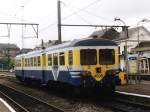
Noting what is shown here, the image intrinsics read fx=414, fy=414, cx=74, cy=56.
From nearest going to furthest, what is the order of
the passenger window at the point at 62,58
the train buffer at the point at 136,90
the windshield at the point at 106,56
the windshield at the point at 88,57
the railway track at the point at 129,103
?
1. the railway track at the point at 129,103
2. the windshield at the point at 88,57
3. the windshield at the point at 106,56
4. the train buffer at the point at 136,90
5. the passenger window at the point at 62,58

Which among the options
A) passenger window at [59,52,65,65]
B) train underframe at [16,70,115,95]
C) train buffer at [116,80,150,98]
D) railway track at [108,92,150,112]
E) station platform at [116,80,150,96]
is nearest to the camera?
railway track at [108,92,150,112]

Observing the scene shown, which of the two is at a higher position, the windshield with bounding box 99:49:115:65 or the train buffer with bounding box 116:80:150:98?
the windshield with bounding box 99:49:115:65

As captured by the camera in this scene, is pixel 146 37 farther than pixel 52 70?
Yes

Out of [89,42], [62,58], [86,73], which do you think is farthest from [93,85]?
[62,58]

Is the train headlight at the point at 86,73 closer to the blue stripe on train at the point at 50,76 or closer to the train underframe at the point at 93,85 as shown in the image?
the train underframe at the point at 93,85

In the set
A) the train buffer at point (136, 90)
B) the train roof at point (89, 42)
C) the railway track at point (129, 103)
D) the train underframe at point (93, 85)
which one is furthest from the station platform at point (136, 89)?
the train roof at point (89, 42)

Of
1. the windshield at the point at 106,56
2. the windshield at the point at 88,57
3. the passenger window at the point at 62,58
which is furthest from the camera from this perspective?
the passenger window at the point at 62,58

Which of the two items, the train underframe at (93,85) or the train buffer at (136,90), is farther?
the train buffer at (136,90)

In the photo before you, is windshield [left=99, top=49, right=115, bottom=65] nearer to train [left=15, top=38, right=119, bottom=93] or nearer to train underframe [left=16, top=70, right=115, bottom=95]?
train [left=15, top=38, right=119, bottom=93]

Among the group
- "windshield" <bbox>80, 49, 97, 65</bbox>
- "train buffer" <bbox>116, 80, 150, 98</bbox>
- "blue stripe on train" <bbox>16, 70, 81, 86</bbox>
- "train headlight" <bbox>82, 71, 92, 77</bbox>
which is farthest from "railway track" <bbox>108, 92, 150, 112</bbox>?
"windshield" <bbox>80, 49, 97, 65</bbox>

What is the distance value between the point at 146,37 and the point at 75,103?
73.9 metres

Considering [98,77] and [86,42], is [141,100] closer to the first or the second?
[98,77]

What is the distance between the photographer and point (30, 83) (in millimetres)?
34031

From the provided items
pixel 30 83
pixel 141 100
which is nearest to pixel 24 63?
pixel 30 83
